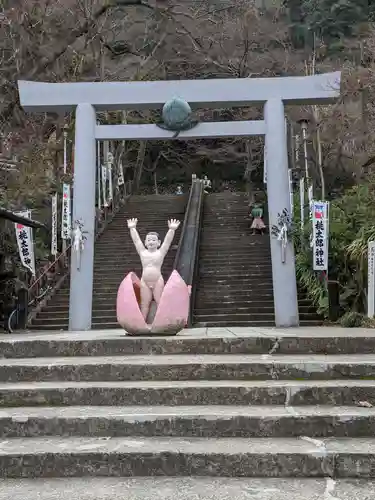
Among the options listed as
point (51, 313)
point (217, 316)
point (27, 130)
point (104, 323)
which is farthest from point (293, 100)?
point (27, 130)

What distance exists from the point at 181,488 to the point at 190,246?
10.2 meters

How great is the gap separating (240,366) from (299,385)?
47 centimetres

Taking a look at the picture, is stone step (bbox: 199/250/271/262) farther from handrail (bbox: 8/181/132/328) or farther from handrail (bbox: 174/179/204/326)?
handrail (bbox: 8/181/132/328)

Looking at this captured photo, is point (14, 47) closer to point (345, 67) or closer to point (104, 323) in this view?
point (104, 323)

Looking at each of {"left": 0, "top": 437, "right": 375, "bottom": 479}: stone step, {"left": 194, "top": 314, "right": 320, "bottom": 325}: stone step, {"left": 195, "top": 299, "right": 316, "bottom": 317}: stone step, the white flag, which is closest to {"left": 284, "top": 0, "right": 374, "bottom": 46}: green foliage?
the white flag

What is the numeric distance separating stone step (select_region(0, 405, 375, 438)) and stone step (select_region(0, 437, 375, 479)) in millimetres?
176

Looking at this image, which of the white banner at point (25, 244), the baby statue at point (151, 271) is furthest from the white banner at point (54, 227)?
the baby statue at point (151, 271)

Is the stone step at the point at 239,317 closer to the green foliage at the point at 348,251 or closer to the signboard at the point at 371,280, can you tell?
the green foliage at the point at 348,251

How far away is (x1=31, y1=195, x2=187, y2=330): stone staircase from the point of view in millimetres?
10891

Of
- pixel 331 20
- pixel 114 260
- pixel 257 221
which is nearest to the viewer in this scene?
pixel 114 260

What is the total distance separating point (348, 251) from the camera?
31.3ft

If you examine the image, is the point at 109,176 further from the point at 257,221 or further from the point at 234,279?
the point at 234,279

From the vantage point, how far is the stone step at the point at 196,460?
3.10 m

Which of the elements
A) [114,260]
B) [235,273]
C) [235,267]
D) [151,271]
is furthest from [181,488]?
[114,260]
